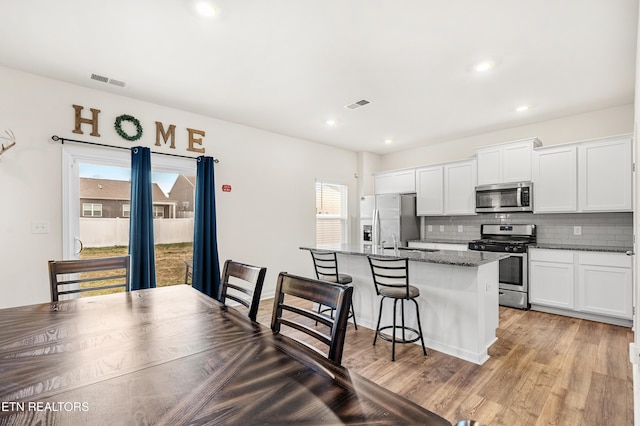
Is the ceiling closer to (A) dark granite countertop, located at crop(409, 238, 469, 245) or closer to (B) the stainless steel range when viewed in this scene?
(B) the stainless steel range

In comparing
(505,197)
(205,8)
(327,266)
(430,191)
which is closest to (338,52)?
(205,8)

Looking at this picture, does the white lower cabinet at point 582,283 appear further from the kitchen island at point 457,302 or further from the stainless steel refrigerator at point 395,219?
the stainless steel refrigerator at point 395,219

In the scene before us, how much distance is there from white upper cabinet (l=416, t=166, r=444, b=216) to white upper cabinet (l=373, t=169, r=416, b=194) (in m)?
0.15

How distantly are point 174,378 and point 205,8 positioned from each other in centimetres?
230

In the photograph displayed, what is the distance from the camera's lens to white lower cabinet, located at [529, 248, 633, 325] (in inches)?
142

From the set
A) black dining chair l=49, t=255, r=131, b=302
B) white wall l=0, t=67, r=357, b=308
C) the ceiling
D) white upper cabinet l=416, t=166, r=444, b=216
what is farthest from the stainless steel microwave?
black dining chair l=49, t=255, r=131, b=302

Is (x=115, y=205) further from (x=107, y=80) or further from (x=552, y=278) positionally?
(x=552, y=278)

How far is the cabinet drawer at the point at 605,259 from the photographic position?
3570mm

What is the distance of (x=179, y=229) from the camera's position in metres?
4.21

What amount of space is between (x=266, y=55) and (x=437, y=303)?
9.21ft

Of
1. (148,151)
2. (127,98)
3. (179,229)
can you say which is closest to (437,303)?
(179,229)

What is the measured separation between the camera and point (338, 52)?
2.72m

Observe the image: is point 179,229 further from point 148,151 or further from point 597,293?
point 597,293
